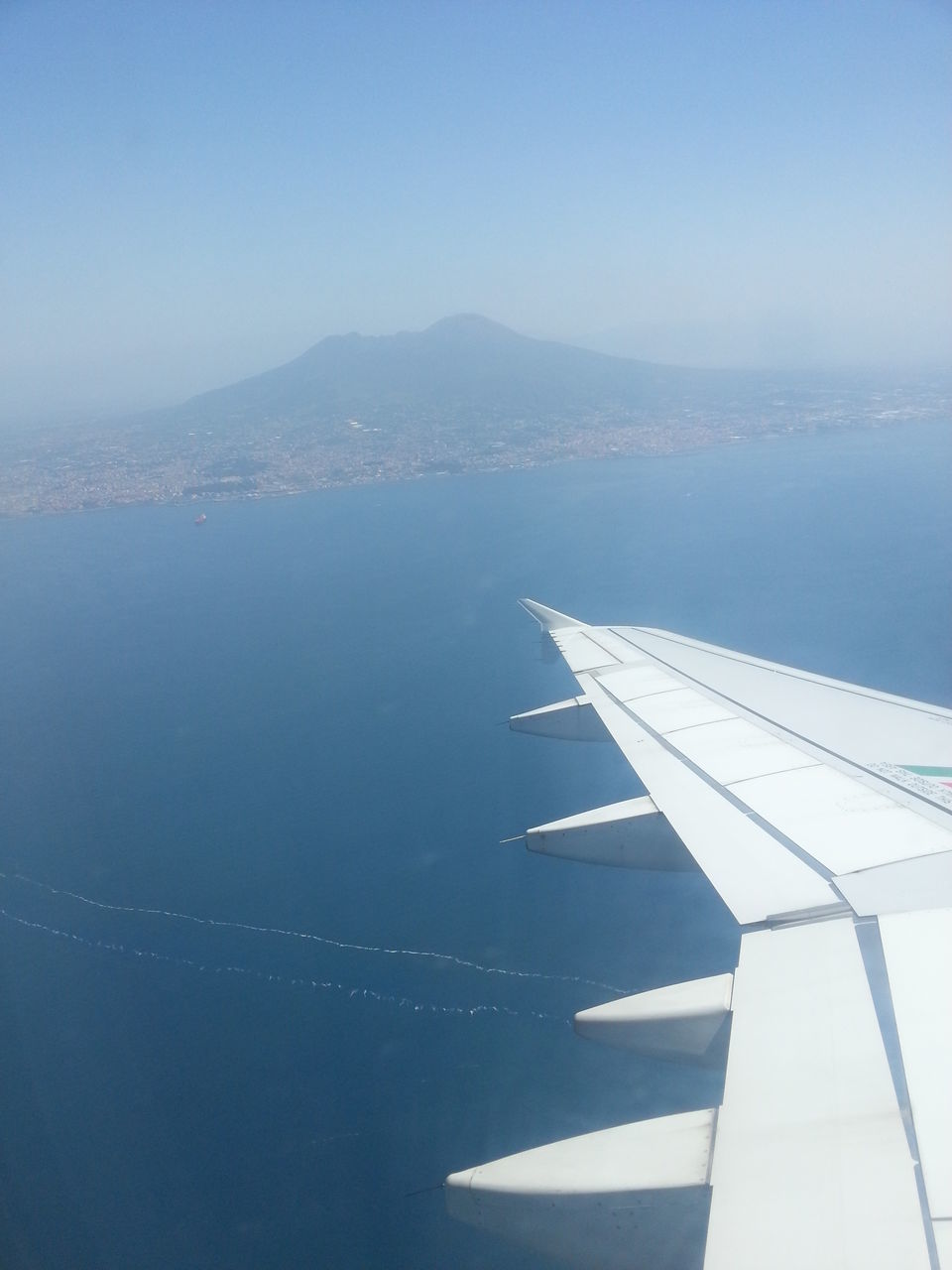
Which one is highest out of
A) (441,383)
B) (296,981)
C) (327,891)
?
(441,383)

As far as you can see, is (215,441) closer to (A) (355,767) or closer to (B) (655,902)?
(A) (355,767)

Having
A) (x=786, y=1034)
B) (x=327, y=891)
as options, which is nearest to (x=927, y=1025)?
(x=786, y=1034)

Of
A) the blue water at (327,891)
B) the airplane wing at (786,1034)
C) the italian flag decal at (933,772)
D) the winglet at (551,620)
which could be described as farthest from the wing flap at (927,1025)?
the winglet at (551,620)

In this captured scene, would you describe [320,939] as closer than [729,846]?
No

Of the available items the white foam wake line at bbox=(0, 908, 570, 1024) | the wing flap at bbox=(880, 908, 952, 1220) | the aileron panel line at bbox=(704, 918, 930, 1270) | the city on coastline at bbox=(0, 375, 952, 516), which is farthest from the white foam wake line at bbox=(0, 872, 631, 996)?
the city on coastline at bbox=(0, 375, 952, 516)

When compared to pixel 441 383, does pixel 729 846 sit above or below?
below

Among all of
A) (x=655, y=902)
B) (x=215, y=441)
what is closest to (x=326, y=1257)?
(x=655, y=902)

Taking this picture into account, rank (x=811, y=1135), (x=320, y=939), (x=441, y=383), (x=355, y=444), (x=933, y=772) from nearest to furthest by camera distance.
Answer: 1. (x=811, y=1135)
2. (x=933, y=772)
3. (x=320, y=939)
4. (x=355, y=444)
5. (x=441, y=383)

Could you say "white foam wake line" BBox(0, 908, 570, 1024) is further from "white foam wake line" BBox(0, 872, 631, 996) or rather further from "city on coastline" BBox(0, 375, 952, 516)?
"city on coastline" BBox(0, 375, 952, 516)

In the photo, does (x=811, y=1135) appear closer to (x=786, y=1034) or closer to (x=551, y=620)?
(x=786, y=1034)
